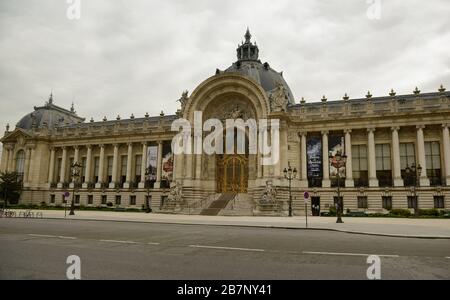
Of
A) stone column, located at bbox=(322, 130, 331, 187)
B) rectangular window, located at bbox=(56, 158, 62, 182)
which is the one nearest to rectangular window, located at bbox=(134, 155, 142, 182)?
rectangular window, located at bbox=(56, 158, 62, 182)

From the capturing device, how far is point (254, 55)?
58.1 metres

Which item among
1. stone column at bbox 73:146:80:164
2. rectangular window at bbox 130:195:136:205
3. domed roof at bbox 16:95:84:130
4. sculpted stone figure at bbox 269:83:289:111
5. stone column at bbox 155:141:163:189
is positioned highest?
domed roof at bbox 16:95:84:130

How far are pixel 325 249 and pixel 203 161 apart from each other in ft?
119

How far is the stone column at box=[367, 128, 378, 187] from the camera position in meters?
42.2

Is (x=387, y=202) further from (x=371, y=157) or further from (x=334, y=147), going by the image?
(x=334, y=147)

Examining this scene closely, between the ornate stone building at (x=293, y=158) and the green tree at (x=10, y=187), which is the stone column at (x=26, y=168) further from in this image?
the ornate stone building at (x=293, y=158)

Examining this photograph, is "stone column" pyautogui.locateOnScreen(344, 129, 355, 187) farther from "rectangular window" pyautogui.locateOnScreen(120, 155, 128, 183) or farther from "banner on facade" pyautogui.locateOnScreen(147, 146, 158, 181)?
"rectangular window" pyautogui.locateOnScreen(120, 155, 128, 183)

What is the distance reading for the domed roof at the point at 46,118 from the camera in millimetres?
65625

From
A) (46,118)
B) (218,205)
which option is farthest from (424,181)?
(46,118)

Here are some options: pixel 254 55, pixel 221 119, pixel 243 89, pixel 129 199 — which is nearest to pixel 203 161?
pixel 221 119

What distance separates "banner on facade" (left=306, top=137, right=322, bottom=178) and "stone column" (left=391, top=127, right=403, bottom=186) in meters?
8.66

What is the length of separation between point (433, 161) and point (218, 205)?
26.3 metres

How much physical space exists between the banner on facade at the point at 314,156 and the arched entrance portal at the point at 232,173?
27.4ft
